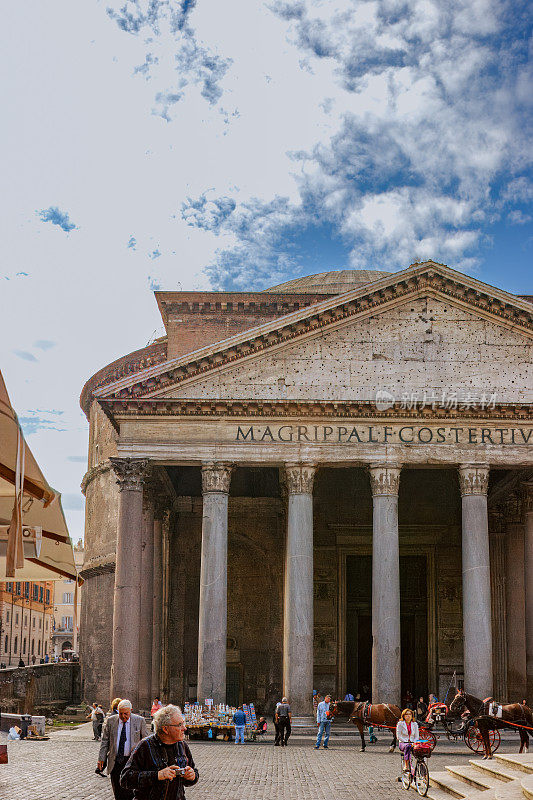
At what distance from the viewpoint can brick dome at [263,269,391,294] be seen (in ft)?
123

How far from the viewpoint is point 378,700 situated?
2205 centimetres

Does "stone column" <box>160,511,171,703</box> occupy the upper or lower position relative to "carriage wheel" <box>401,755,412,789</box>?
upper

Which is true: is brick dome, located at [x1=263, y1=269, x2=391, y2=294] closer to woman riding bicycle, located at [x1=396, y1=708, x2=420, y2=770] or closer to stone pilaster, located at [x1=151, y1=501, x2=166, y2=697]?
stone pilaster, located at [x1=151, y1=501, x2=166, y2=697]

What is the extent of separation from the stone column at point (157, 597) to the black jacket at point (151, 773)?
835 inches

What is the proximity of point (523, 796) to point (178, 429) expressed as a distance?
1479 centimetres

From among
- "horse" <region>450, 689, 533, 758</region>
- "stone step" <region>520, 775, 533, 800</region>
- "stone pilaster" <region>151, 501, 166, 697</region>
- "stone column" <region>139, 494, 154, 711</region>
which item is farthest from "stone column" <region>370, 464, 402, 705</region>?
"stone step" <region>520, 775, 533, 800</region>

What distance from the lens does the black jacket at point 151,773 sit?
5953mm

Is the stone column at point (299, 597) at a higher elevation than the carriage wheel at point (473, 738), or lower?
higher

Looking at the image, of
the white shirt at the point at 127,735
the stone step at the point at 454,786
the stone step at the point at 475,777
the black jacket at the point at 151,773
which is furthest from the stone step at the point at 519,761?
the black jacket at the point at 151,773

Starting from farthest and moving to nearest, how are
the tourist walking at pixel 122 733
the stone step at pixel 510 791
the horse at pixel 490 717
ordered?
the horse at pixel 490 717 < the stone step at pixel 510 791 < the tourist walking at pixel 122 733

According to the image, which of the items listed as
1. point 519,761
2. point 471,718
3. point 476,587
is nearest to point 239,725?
point 471,718

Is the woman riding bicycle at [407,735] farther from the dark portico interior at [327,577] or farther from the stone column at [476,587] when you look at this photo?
the dark portico interior at [327,577]

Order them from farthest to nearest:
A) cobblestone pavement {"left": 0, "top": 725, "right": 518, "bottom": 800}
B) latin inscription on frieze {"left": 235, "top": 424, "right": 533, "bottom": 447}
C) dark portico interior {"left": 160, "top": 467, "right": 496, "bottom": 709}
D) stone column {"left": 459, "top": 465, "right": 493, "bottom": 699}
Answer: dark portico interior {"left": 160, "top": 467, "right": 496, "bottom": 709} → latin inscription on frieze {"left": 235, "top": 424, "right": 533, "bottom": 447} → stone column {"left": 459, "top": 465, "right": 493, "bottom": 699} → cobblestone pavement {"left": 0, "top": 725, "right": 518, "bottom": 800}

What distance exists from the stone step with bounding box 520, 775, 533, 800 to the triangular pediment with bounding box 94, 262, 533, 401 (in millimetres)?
13977
